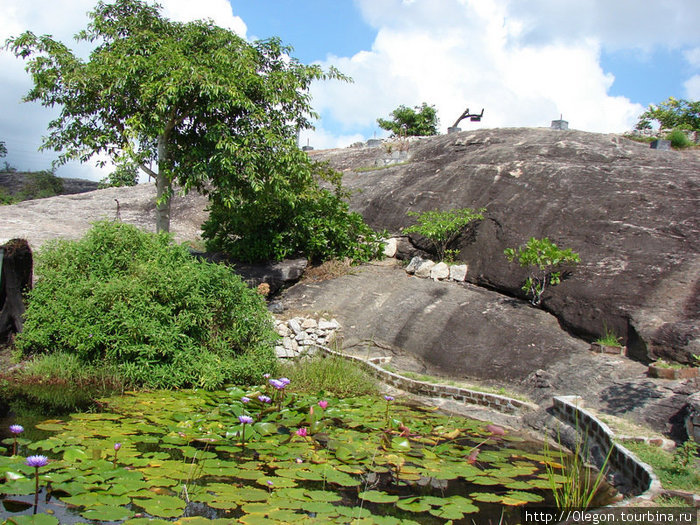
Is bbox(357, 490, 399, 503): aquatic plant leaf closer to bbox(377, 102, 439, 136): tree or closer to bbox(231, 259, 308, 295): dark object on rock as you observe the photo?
bbox(231, 259, 308, 295): dark object on rock

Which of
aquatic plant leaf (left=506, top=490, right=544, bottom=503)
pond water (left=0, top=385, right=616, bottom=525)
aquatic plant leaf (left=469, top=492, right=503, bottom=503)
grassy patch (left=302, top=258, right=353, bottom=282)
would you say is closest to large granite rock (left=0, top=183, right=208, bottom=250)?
grassy patch (left=302, top=258, right=353, bottom=282)

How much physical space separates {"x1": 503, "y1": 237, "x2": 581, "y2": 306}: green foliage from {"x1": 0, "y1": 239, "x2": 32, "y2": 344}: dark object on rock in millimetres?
8266

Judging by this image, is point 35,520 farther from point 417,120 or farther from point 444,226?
point 417,120

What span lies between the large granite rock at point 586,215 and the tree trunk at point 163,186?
5909mm

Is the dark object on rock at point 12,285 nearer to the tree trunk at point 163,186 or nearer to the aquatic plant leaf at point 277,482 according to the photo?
the tree trunk at point 163,186

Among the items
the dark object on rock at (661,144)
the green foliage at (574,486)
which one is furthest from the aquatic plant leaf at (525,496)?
the dark object on rock at (661,144)

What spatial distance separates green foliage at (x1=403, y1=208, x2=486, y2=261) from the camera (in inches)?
492

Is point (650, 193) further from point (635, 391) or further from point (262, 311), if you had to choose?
point (262, 311)

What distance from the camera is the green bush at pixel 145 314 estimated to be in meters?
6.91

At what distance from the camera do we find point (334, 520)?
3.70 meters

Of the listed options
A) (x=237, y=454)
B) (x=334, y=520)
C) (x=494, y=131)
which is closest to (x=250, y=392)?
(x=237, y=454)

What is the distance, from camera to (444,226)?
493 inches

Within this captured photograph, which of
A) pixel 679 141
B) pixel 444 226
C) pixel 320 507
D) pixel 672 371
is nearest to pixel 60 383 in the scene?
pixel 320 507

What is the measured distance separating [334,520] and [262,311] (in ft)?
16.0
